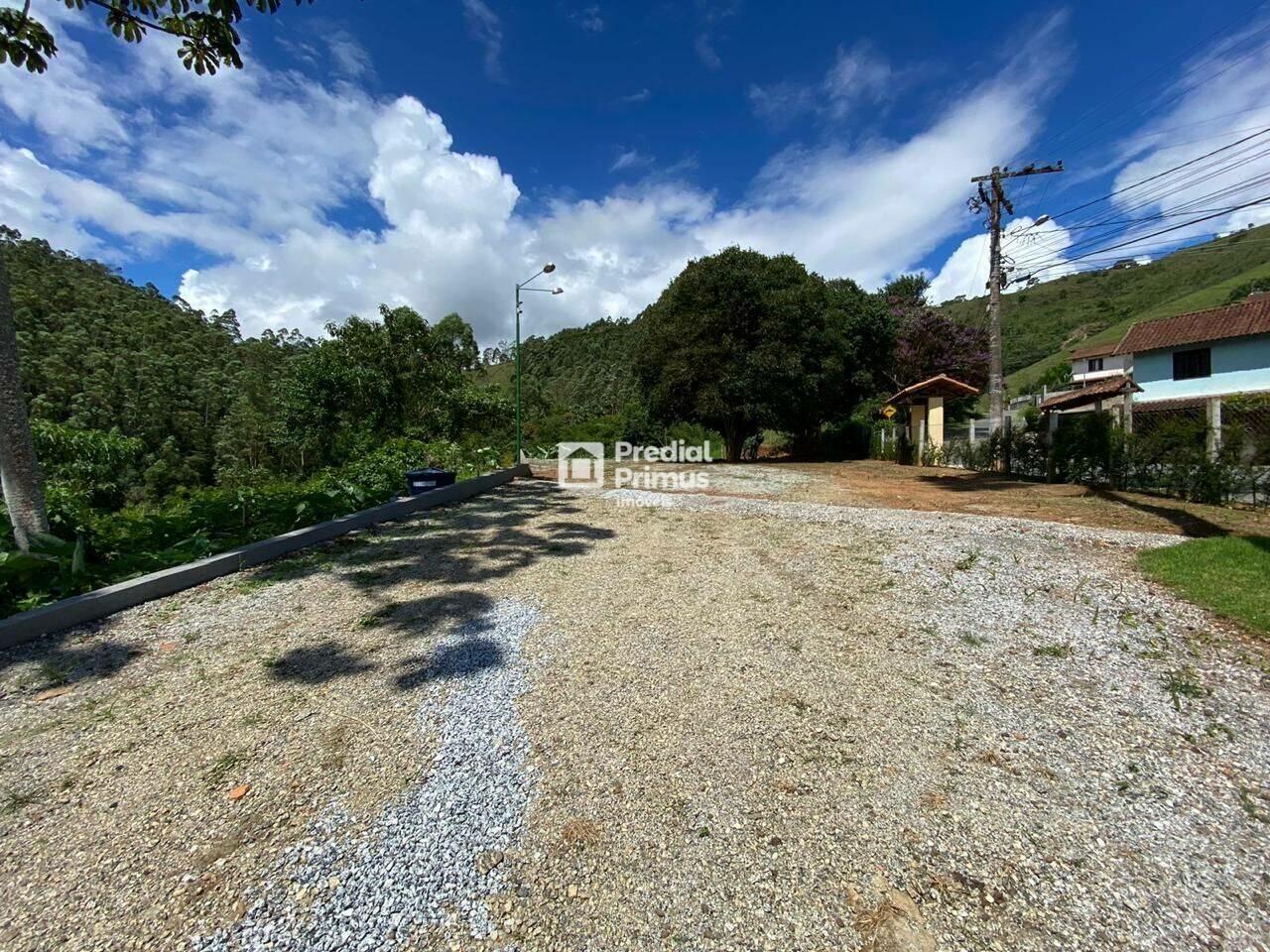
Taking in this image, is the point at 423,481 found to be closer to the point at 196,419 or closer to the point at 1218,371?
the point at 196,419

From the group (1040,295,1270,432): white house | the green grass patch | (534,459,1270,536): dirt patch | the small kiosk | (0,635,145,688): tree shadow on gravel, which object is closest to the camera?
(0,635,145,688): tree shadow on gravel

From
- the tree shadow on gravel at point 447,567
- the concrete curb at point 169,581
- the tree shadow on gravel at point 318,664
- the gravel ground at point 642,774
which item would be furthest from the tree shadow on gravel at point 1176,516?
the concrete curb at point 169,581

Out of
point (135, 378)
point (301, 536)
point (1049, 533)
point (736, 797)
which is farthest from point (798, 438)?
point (135, 378)

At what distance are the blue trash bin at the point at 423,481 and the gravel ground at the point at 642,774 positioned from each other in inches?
163

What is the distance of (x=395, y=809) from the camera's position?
1901 mm

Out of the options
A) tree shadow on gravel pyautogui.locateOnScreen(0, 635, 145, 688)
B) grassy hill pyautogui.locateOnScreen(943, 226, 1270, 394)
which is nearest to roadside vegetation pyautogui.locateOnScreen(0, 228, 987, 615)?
tree shadow on gravel pyautogui.locateOnScreen(0, 635, 145, 688)

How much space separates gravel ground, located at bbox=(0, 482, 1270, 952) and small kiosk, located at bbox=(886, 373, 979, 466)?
1151 centimetres

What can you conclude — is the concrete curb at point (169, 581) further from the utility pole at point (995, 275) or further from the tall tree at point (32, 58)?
the utility pole at point (995, 275)

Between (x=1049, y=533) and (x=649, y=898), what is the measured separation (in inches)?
267

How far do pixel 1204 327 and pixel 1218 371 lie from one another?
6.96 feet

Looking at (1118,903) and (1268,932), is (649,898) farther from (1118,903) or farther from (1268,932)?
(1268,932)

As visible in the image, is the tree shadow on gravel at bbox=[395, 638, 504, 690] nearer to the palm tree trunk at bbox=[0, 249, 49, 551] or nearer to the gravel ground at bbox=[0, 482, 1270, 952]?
the gravel ground at bbox=[0, 482, 1270, 952]

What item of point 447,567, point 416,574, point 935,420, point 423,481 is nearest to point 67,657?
point 416,574

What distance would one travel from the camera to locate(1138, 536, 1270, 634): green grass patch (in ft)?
11.8
